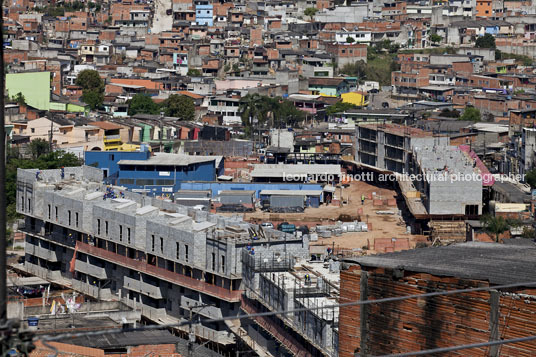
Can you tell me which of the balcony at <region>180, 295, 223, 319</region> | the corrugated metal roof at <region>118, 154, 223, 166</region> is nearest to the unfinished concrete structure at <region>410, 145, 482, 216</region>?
the corrugated metal roof at <region>118, 154, 223, 166</region>

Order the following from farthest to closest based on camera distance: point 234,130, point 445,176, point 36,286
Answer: point 234,130 → point 445,176 → point 36,286

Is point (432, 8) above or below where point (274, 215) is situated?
above

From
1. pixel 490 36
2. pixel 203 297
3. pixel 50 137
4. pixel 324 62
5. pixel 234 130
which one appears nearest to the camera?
pixel 203 297

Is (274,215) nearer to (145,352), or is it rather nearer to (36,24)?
(145,352)

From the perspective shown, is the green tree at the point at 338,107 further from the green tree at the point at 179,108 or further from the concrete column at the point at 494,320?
the concrete column at the point at 494,320

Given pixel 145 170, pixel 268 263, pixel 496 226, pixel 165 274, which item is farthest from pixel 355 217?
pixel 268 263

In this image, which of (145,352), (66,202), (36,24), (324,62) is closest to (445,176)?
(66,202)

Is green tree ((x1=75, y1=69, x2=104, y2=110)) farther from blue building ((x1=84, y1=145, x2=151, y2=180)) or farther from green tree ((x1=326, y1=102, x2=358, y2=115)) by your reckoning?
blue building ((x1=84, y1=145, x2=151, y2=180))
